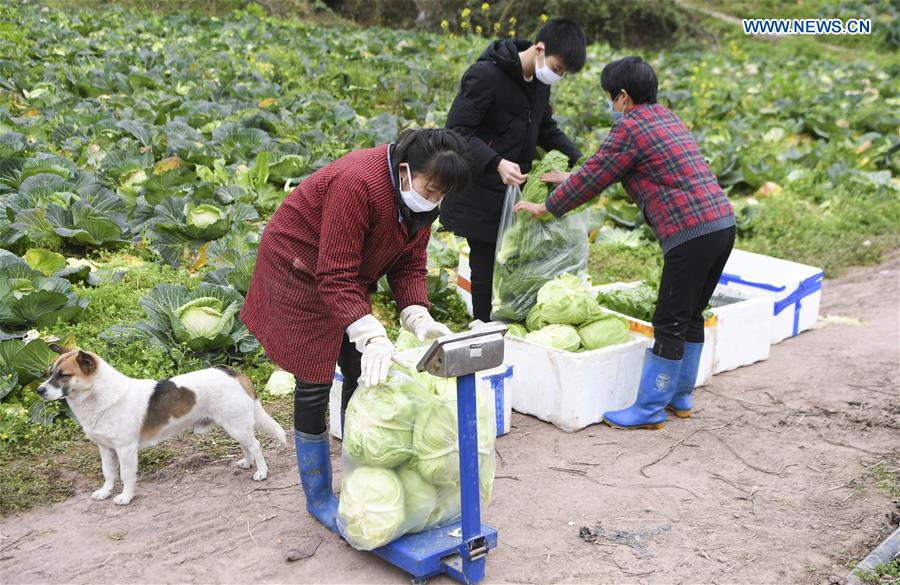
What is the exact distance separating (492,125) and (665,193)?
98 cm

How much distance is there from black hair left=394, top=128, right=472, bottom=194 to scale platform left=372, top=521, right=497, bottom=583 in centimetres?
118

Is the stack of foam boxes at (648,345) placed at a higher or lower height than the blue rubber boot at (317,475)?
lower

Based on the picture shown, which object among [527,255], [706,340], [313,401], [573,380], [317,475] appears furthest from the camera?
[706,340]

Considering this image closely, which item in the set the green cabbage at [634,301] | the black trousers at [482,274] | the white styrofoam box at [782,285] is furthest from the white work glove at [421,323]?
the white styrofoam box at [782,285]

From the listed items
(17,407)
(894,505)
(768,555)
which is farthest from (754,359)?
(17,407)

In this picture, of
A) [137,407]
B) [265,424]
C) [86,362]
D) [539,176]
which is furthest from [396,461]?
[539,176]

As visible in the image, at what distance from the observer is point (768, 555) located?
123 inches

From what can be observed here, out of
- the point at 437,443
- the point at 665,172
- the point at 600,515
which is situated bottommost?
the point at 600,515

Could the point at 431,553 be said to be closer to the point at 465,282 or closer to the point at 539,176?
the point at 539,176

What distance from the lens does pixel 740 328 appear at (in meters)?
5.11

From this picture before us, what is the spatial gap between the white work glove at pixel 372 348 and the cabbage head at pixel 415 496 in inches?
14.6

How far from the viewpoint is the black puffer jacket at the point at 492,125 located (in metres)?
4.27

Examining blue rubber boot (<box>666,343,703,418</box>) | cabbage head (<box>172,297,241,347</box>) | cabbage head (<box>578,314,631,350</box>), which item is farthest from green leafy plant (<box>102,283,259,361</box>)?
blue rubber boot (<box>666,343,703,418</box>)

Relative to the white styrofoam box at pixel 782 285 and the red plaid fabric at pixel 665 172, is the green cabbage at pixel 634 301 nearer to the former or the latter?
the red plaid fabric at pixel 665 172
